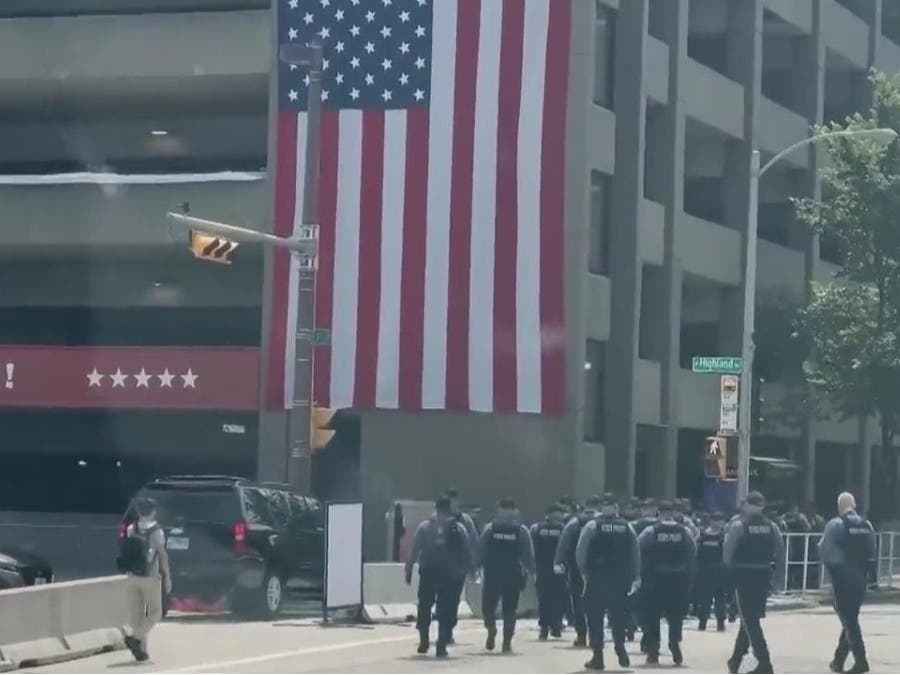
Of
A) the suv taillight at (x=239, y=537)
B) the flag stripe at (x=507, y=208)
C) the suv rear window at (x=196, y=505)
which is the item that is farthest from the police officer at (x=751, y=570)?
the flag stripe at (x=507, y=208)

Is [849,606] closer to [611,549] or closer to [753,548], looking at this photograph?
[753,548]

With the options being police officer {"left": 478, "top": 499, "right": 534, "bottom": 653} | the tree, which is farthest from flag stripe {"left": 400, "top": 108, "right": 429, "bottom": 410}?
police officer {"left": 478, "top": 499, "right": 534, "bottom": 653}

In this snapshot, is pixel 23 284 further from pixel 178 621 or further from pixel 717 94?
pixel 178 621

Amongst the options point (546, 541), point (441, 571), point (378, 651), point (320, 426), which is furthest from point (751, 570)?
point (320, 426)

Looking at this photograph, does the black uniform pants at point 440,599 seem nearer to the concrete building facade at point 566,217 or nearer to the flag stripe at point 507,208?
the flag stripe at point 507,208

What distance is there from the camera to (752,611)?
1842 centimetres

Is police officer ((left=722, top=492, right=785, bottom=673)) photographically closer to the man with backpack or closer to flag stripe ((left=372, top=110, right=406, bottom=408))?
the man with backpack

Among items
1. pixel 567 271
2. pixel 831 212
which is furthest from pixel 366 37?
pixel 831 212

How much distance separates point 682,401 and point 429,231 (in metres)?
11.2

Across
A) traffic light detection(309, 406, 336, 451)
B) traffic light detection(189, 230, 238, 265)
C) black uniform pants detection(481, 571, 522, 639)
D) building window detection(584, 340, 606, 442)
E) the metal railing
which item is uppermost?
traffic light detection(189, 230, 238, 265)

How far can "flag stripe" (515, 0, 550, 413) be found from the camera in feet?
106

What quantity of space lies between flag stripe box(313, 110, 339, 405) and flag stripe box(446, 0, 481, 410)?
6.99 ft

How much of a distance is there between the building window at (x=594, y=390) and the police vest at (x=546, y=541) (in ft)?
45.4

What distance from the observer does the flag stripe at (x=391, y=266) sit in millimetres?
32812
